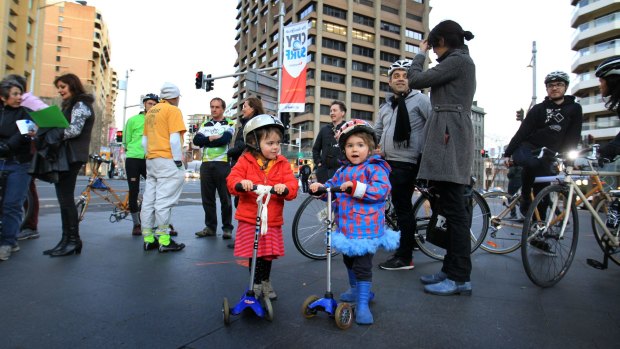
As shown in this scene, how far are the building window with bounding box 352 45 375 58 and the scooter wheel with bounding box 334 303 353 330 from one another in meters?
71.1

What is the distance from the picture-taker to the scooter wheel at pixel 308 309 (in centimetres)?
247

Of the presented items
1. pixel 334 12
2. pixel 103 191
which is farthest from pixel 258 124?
pixel 334 12

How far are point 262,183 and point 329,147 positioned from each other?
125 inches

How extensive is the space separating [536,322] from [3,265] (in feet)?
15.1

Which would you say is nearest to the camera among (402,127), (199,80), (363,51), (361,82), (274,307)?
(274,307)

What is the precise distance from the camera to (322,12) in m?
65.4

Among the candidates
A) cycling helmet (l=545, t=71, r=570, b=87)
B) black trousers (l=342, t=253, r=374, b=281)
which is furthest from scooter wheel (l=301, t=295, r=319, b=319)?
cycling helmet (l=545, t=71, r=570, b=87)

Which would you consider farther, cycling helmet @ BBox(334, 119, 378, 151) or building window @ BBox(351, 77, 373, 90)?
building window @ BBox(351, 77, 373, 90)

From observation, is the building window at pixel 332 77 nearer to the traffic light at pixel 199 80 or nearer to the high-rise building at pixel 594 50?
the high-rise building at pixel 594 50

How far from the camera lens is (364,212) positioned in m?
2.67

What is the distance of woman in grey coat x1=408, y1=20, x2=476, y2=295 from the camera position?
3.12 meters

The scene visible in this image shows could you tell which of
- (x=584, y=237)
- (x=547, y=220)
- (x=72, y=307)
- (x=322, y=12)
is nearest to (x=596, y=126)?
(x=322, y=12)

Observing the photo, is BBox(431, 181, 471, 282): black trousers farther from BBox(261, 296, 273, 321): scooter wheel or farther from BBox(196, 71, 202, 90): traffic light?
BBox(196, 71, 202, 90): traffic light

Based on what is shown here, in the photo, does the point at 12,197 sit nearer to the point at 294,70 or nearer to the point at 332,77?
the point at 294,70
